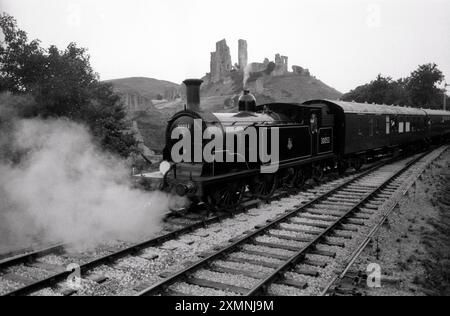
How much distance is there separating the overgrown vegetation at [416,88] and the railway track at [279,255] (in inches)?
2165

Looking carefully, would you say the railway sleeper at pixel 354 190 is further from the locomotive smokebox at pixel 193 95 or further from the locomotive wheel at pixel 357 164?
the locomotive smokebox at pixel 193 95

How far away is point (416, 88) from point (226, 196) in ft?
217

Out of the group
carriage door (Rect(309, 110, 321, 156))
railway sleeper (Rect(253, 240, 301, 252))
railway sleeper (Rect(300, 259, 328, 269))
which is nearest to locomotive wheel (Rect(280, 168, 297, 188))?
carriage door (Rect(309, 110, 321, 156))

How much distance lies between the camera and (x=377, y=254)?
600 centimetres

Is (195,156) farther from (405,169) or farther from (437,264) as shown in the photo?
(405,169)

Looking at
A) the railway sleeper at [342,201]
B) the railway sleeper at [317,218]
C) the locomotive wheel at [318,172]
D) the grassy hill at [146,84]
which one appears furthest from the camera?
the grassy hill at [146,84]

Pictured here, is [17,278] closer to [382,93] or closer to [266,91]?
[382,93]

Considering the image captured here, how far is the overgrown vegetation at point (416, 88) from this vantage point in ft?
196

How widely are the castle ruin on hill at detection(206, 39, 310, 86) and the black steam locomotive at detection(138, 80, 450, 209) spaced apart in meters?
88.6

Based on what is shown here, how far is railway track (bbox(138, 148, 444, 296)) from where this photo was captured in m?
5.02

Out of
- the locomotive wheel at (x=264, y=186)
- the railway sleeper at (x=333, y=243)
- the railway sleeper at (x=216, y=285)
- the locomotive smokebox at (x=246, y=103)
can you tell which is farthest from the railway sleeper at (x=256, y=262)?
the locomotive smokebox at (x=246, y=103)

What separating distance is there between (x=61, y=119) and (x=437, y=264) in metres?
15.2

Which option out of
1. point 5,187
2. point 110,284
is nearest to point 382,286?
point 110,284

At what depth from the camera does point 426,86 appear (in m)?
64.2
